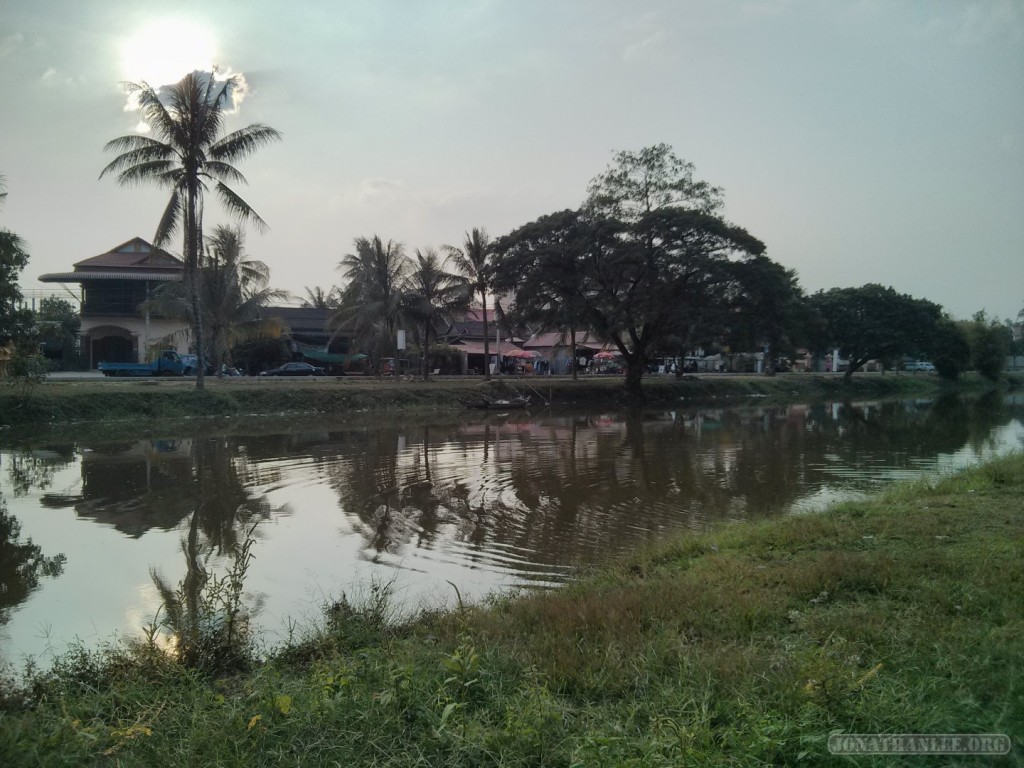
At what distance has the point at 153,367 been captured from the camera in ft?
130

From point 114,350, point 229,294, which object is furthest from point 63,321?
point 229,294

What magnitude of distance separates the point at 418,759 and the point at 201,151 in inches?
1048

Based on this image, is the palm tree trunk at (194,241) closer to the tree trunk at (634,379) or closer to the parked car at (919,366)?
the tree trunk at (634,379)

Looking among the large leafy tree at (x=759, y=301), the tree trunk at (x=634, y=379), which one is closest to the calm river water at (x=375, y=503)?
the large leafy tree at (x=759, y=301)

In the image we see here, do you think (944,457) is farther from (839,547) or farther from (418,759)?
(418,759)

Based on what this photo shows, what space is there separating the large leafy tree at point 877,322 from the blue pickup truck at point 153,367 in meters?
44.5

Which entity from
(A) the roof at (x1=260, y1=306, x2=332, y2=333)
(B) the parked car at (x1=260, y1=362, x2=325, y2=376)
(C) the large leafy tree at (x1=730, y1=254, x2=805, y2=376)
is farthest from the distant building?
(C) the large leafy tree at (x1=730, y1=254, x2=805, y2=376)

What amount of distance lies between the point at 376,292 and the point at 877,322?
1535 inches

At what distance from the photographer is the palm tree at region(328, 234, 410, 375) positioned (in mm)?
37219

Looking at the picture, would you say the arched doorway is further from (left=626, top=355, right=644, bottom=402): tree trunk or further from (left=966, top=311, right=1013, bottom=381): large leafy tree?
(left=966, top=311, right=1013, bottom=381): large leafy tree

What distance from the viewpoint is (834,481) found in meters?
14.0

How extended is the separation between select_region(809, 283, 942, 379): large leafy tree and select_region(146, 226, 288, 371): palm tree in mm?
40596

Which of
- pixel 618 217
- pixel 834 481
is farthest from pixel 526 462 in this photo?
pixel 618 217

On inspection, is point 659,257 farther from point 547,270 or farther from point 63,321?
point 63,321
